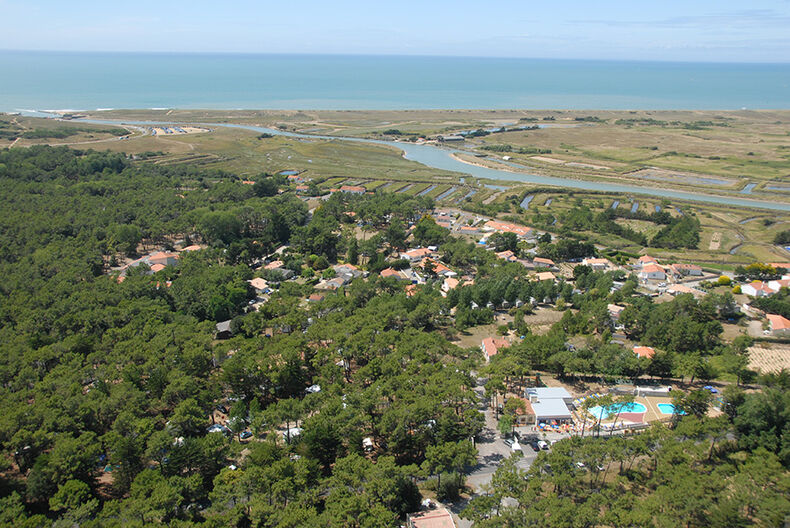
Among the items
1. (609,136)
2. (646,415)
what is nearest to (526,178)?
(609,136)

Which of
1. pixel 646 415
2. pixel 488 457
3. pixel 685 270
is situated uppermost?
pixel 685 270

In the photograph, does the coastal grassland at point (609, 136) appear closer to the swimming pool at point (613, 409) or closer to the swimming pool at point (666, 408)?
the swimming pool at point (666, 408)

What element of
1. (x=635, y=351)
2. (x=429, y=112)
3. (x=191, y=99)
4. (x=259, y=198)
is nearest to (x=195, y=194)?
(x=259, y=198)

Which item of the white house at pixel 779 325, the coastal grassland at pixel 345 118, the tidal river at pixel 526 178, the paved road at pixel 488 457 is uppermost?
the coastal grassland at pixel 345 118

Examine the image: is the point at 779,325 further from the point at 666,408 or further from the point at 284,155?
the point at 284,155

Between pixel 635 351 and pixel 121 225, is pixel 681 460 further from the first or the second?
pixel 121 225

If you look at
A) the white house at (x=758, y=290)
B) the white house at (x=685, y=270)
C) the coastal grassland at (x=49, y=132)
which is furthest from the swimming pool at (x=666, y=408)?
the coastal grassland at (x=49, y=132)

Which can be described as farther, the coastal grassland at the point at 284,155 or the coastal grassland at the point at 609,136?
the coastal grassland at the point at 609,136

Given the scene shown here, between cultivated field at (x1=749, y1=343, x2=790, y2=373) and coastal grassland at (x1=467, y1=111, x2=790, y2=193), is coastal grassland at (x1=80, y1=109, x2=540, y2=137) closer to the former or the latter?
coastal grassland at (x1=467, y1=111, x2=790, y2=193)
